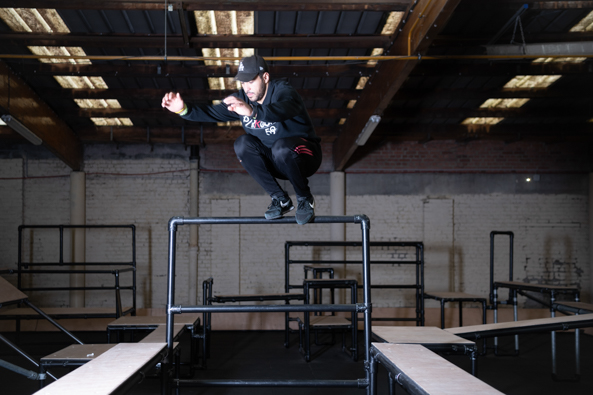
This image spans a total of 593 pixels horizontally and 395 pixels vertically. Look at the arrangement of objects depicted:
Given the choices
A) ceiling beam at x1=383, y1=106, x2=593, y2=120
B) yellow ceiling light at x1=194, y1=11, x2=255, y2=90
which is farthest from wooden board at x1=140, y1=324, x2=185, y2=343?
ceiling beam at x1=383, y1=106, x2=593, y2=120

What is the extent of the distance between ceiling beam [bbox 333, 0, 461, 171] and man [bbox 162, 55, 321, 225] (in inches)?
72.4

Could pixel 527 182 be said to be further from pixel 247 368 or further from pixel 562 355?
pixel 247 368

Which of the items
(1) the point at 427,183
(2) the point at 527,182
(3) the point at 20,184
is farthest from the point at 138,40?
(2) the point at 527,182

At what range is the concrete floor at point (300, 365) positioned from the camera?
436 cm

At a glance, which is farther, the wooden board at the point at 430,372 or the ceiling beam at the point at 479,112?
the ceiling beam at the point at 479,112

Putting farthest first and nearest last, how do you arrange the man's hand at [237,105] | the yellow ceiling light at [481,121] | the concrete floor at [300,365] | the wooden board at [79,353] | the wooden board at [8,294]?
the yellow ceiling light at [481,121]
the concrete floor at [300,365]
the wooden board at [8,294]
the wooden board at [79,353]
the man's hand at [237,105]

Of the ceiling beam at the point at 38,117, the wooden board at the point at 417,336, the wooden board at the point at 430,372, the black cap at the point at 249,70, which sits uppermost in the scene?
the ceiling beam at the point at 38,117

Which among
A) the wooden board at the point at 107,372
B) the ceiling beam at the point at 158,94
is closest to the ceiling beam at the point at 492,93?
the ceiling beam at the point at 158,94

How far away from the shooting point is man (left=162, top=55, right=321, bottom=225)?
87.8 inches

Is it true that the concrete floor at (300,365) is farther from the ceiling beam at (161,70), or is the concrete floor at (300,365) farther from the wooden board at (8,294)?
the ceiling beam at (161,70)

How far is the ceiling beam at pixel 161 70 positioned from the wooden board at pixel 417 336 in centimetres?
316

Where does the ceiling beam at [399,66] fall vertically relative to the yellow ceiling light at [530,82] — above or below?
below

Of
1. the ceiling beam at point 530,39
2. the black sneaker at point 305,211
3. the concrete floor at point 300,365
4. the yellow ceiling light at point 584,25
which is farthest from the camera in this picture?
the ceiling beam at point 530,39

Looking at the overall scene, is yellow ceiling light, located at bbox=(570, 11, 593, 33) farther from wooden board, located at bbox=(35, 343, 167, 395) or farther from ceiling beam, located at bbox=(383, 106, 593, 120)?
→ wooden board, located at bbox=(35, 343, 167, 395)
